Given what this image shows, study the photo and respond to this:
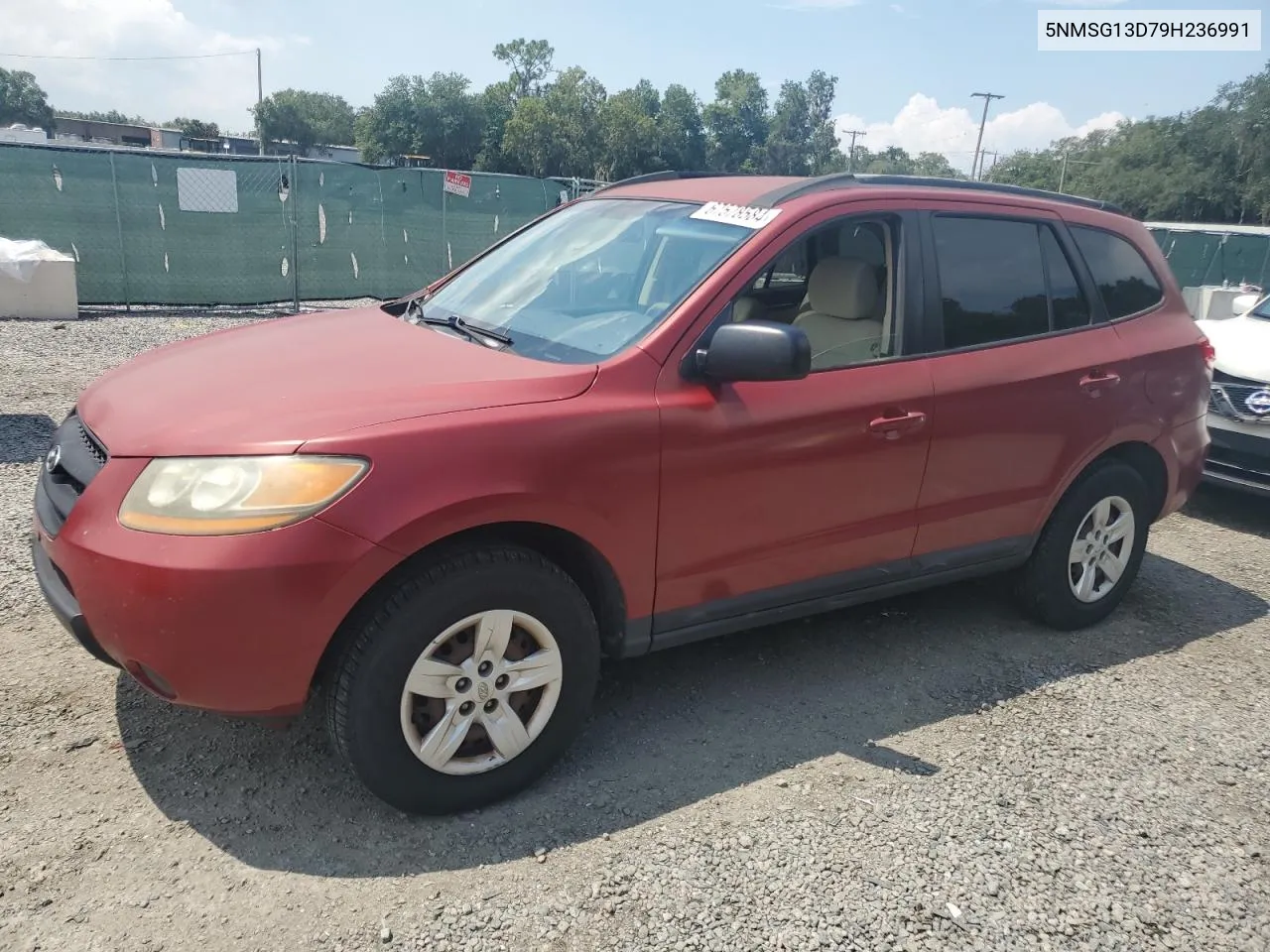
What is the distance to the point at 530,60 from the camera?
351 feet

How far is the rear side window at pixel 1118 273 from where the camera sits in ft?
13.7

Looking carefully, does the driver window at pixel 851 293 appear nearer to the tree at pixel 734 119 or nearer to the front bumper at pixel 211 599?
the front bumper at pixel 211 599

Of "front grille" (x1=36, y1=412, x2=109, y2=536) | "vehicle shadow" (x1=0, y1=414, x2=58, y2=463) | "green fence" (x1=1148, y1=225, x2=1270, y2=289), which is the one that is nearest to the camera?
"front grille" (x1=36, y1=412, x2=109, y2=536)

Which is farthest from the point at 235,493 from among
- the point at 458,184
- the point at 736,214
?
the point at 458,184

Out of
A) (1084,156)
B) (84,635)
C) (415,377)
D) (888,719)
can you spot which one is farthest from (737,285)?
(1084,156)

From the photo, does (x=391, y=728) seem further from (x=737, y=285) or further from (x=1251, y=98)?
(x=1251, y=98)

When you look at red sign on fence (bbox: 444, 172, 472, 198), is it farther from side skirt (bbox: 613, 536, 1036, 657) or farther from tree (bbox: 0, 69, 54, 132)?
tree (bbox: 0, 69, 54, 132)

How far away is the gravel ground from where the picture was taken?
7.97 feet

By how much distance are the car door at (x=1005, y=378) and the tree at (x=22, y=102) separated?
12480 centimetres

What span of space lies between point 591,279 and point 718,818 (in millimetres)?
1906

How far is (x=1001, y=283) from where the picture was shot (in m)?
3.85

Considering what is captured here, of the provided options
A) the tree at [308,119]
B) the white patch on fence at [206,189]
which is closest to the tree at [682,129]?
the tree at [308,119]

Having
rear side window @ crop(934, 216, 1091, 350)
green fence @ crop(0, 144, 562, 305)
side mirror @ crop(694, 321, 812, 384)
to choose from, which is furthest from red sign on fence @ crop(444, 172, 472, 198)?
side mirror @ crop(694, 321, 812, 384)

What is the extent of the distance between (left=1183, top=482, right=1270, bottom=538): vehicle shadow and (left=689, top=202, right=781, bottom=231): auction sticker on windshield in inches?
183
